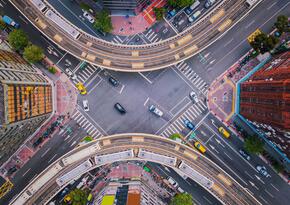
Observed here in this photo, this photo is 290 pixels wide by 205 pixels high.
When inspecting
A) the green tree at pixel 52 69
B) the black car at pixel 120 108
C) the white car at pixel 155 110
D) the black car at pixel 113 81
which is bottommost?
the green tree at pixel 52 69

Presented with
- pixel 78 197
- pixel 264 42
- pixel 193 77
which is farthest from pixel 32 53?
pixel 264 42

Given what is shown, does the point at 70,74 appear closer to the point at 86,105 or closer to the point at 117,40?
the point at 86,105

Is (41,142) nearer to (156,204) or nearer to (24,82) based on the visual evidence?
(24,82)

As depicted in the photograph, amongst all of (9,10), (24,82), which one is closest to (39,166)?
(24,82)

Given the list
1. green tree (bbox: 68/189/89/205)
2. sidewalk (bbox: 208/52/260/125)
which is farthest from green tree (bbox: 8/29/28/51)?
sidewalk (bbox: 208/52/260/125)

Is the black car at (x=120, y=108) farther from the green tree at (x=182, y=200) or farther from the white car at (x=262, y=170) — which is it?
the white car at (x=262, y=170)

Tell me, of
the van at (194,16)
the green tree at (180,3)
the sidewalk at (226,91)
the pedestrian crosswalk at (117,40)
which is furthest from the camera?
the sidewalk at (226,91)

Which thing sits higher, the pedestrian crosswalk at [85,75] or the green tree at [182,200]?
the pedestrian crosswalk at [85,75]

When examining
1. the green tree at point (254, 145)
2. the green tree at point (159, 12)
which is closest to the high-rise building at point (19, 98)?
the green tree at point (159, 12)
